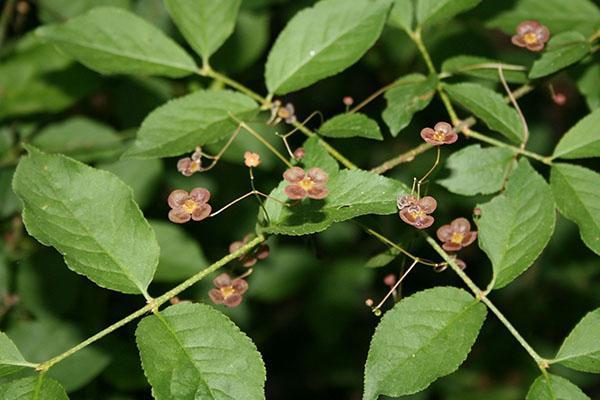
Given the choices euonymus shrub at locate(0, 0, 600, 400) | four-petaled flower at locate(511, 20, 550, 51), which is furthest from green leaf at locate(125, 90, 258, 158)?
four-petaled flower at locate(511, 20, 550, 51)

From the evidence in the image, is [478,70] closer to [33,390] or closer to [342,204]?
[342,204]

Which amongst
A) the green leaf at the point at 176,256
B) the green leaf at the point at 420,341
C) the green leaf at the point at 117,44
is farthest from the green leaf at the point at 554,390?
the green leaf at the point at 176,256

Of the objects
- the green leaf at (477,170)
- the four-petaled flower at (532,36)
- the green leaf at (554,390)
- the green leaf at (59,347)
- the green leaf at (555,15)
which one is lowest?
the green leaf at (59,347)

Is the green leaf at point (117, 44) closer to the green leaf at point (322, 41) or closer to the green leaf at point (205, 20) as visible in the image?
the green leaf at point (205, 20)

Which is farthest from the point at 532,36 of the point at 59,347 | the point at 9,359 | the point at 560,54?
the point at 59,347

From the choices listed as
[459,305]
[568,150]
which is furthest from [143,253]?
[568,150]

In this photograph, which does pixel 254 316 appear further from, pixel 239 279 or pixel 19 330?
pixel 239 279
